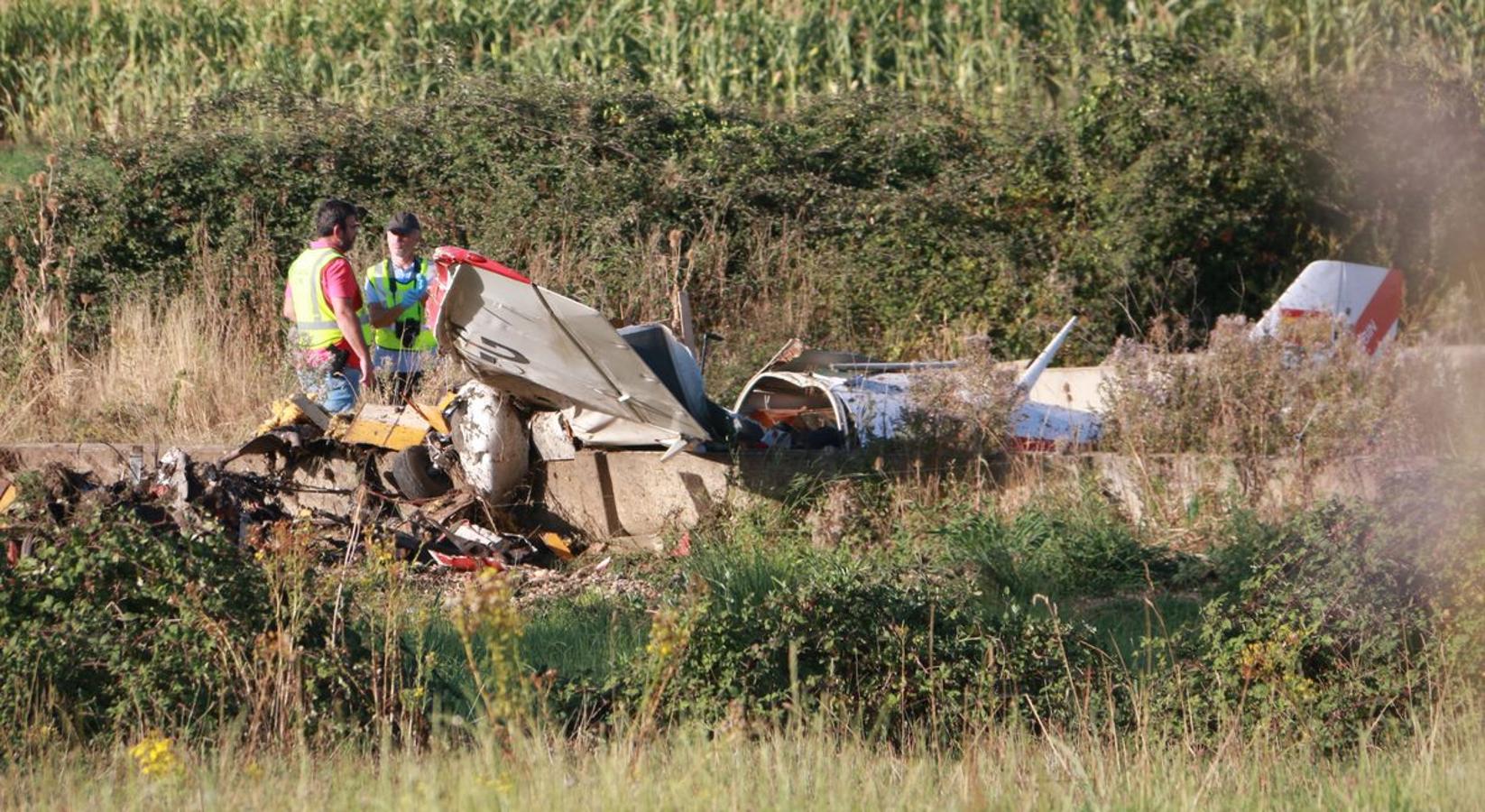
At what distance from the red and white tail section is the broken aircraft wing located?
4739 millimetres

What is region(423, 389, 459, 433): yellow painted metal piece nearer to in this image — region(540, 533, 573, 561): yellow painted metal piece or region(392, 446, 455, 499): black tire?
region(392, 446, 455, 499): black tire

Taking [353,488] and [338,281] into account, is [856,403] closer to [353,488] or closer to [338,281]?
[353,488]

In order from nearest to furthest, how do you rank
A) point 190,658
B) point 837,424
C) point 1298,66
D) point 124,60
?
point 190,658 → point 837,424 → point 1298,66 → point 124,60

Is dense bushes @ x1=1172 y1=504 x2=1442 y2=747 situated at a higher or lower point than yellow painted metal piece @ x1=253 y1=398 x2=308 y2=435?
lower

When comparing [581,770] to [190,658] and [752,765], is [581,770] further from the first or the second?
[190,658]

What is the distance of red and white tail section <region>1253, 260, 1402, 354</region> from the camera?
11.3 meters

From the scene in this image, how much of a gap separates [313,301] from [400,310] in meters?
0.71

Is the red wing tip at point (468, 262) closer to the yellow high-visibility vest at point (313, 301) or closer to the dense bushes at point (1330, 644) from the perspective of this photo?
the yellow high-visibility vest at point (313, 301)

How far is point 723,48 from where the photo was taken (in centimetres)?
1695

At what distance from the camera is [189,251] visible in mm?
14047

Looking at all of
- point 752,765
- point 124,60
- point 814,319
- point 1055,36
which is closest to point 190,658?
point 752,765

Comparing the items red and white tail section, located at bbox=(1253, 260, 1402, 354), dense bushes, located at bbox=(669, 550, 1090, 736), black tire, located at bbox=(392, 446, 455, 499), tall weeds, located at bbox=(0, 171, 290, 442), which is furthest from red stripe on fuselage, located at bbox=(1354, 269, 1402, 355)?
tall weeds, located at bbox=(0, 171, 290, 442)

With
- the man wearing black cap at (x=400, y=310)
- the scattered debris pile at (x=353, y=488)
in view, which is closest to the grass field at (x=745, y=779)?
the scattered debris pile at (x=353, y=488)

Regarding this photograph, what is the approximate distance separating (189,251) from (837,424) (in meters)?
7.13
